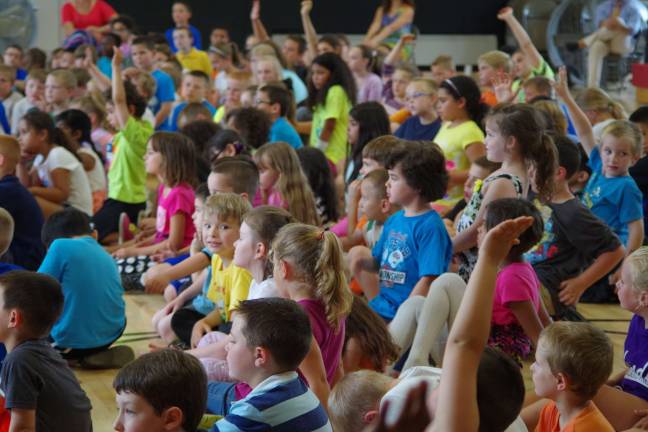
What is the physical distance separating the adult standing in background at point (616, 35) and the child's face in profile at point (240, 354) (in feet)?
31.6

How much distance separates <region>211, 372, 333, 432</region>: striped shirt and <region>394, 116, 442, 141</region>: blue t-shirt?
3.73m

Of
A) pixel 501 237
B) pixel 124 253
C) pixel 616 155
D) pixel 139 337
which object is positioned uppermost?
pixel 501 237

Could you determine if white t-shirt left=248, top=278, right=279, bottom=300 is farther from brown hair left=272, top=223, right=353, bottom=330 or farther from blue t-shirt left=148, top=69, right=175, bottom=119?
blue t-shirt left=148, top=69, right=175, bottom=119

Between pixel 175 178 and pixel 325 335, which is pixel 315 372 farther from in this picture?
pixel 175 178

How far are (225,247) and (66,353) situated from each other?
0.86 m

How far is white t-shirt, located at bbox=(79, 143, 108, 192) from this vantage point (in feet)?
21.7

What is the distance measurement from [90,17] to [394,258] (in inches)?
339

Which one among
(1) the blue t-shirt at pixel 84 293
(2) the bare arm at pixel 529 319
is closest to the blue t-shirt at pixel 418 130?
(1) the blue t-shirt at pixel 84 293

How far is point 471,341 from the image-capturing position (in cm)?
174

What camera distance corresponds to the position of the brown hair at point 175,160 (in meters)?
5.34

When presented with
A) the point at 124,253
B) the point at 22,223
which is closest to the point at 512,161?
the point at 22,223

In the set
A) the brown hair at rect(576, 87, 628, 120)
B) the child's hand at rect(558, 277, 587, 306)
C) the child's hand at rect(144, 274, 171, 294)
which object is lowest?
the child's hand at rect(144, 274, 171, 294)

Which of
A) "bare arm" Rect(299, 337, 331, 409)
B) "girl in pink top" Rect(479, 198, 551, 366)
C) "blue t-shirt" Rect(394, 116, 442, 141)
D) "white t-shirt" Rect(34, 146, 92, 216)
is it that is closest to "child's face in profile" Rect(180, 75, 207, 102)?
"white t-shirt" Rect(34, 146, 92, 216)

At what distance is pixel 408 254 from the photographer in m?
4.01
